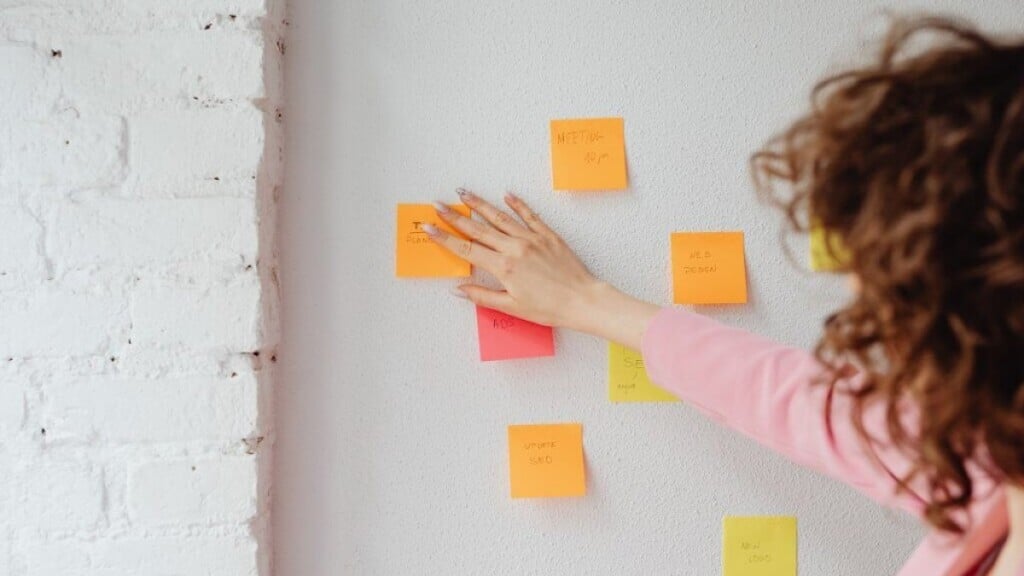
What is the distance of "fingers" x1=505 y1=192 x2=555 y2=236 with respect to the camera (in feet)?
3.40

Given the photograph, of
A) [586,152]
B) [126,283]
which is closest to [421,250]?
[586,152]

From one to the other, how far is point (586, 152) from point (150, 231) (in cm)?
53

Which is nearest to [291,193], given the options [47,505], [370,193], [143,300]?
[370,193]

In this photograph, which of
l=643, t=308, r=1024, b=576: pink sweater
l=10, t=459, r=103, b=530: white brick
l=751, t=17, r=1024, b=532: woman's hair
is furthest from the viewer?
l=10, t=459, r=103, b=530: white brick

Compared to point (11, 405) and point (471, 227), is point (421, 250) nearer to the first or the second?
point (471, 227)

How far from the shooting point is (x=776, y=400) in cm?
86

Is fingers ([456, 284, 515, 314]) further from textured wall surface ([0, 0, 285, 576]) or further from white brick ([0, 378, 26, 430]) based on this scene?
white brick ([0, 378, 26, 430])

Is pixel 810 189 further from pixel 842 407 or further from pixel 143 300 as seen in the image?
pixel 143 300

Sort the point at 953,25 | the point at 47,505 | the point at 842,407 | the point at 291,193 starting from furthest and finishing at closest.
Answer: the point at 291,193, the point at 47,505, the point at 842,407, the point at 953,25

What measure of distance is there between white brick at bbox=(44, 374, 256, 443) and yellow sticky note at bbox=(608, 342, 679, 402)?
1.49 feet

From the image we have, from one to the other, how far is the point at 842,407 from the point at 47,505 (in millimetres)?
882

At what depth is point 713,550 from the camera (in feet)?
3.51

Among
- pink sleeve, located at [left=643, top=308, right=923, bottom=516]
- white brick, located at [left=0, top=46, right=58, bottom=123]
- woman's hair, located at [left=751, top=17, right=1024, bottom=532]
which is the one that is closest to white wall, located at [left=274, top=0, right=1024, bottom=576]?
pink sleeve, located at [left=643, top=308, right=923, bottom=516]

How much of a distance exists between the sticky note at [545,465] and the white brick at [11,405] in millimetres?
574
